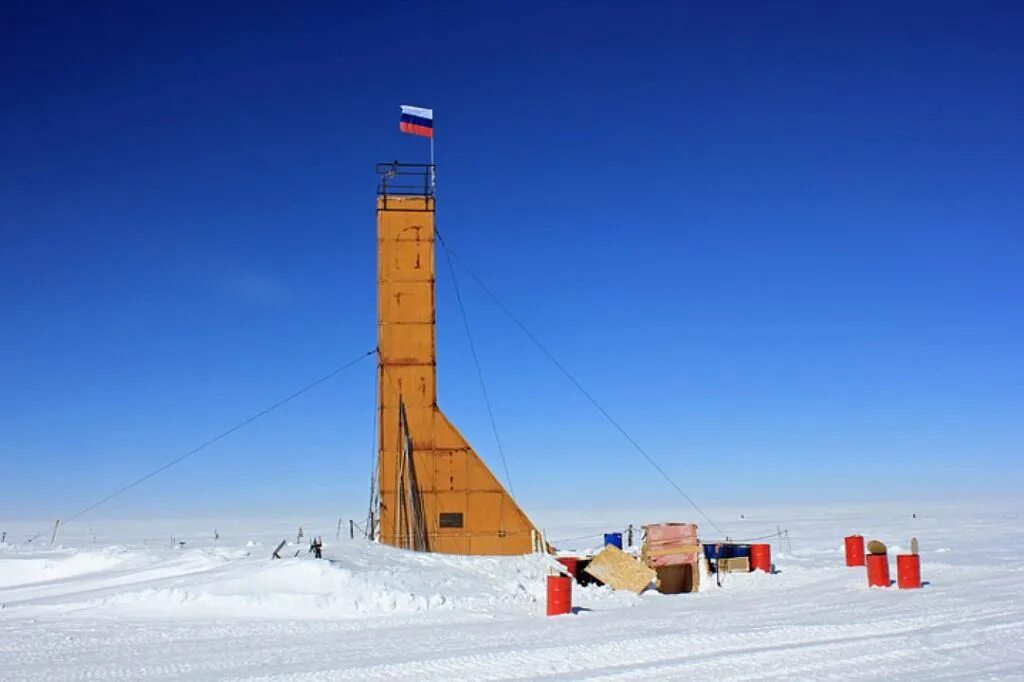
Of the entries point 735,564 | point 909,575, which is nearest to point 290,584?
point 735,564

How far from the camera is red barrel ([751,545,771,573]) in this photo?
79.9 feet

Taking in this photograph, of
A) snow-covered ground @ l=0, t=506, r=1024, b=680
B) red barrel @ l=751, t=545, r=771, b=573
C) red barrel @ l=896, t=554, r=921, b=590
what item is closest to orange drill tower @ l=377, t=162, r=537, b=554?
snow-covered ground @ l=0, t=506, r=1024, b=680

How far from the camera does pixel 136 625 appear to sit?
1497 cm

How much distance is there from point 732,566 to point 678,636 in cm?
1130

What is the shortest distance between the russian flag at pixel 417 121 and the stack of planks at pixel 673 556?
14441mm

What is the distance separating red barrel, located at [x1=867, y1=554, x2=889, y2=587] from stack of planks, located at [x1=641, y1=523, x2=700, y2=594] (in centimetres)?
398

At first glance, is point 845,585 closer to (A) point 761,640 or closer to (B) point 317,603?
(A) point 761,640

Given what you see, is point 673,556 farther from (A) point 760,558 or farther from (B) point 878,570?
(B) point 878,570

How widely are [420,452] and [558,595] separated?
31.1 feet

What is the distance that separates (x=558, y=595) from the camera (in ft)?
55.7

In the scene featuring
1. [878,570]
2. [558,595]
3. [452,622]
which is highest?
[878,570]

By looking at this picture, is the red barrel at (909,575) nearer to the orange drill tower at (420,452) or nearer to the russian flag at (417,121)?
the orange drill tower at (420,452)

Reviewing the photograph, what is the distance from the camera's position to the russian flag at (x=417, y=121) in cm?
2819

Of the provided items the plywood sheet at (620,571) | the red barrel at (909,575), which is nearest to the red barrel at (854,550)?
the red barrel at (909,575)
